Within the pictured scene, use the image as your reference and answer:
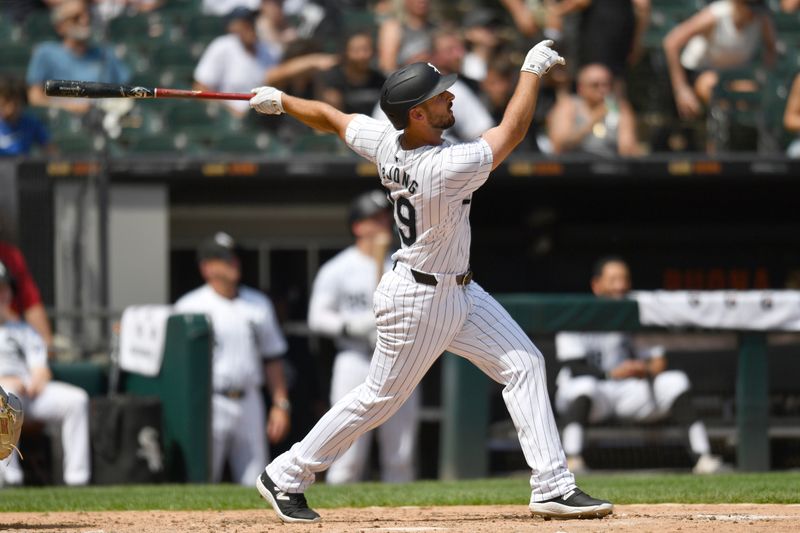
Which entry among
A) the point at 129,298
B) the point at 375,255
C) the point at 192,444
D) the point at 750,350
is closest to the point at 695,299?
the point at 750,350

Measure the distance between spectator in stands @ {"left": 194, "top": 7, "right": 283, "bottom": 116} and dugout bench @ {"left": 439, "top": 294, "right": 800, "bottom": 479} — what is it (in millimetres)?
2794

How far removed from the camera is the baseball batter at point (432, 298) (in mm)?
4746

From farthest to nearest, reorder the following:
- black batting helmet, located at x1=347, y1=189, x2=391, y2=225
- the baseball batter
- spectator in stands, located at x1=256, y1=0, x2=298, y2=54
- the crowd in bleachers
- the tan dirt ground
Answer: spectator in stands, located at x1=256, y1=0, x2=298, y2=54 → the crowd in bleachers → black batting helmet, located at x1=347, y1=189, x2=391, y2=225 → the baseball batter → the tan dirt ground

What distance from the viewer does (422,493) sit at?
636 cm

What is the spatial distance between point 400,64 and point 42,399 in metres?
3.43

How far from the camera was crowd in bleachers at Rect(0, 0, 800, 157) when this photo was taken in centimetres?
922

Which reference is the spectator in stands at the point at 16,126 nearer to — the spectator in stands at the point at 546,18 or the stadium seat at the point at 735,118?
the spectator in stands at the point at 546,18

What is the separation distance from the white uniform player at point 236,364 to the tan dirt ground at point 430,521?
89.3 inches

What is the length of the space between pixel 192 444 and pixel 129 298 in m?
1.49

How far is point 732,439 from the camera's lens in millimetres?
7637

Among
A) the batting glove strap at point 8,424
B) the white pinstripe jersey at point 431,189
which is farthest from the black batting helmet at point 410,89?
the batting glove strap at point 8,424

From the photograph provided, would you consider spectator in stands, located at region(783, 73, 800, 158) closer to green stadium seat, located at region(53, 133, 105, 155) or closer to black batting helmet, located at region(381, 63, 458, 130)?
green stadium seat, located at region(53, 133, 105, 155)

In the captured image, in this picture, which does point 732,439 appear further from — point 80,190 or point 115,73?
point 115,73

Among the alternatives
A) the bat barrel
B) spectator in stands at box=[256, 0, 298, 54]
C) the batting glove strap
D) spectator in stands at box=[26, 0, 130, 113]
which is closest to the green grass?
the batting glove strap
